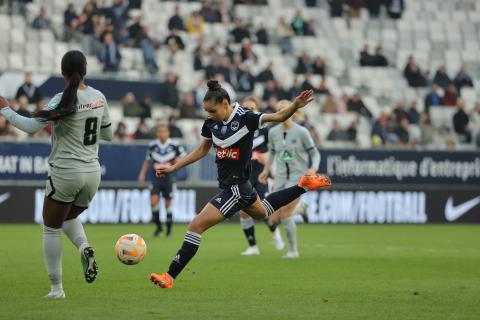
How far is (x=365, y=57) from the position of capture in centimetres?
3556

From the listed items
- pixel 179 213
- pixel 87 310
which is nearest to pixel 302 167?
pixel 87 310

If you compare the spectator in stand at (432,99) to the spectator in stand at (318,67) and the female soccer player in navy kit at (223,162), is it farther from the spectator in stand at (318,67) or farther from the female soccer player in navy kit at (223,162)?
the female soccer player in navy kit at (223,162)

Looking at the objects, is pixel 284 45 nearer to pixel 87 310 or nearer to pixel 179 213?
pixel 179 213

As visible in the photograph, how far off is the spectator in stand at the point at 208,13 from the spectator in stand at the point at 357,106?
17.2 ft

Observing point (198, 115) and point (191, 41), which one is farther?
point (191, 41)

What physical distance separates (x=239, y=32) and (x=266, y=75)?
232cm

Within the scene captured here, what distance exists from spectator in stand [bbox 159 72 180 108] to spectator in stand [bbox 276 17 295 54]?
22.2 ft

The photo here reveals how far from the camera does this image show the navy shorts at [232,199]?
11297mm

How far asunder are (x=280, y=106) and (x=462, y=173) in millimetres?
15268

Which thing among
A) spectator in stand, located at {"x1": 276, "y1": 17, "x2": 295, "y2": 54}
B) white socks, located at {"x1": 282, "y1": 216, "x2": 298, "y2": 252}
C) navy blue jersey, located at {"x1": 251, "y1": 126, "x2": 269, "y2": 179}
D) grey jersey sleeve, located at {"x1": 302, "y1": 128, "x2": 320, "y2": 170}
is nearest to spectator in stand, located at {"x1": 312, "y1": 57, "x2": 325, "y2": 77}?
spectator in stand, located at {"x1": 276, "y1": 17, "x2": 295, "y2": 54}

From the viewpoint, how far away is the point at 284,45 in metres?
34.8

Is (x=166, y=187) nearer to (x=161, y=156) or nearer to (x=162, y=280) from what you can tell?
(x=161, y=156)

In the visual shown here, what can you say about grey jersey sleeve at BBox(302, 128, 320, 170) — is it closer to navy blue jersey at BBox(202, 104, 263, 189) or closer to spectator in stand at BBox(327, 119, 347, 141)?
navy blue jersey at BBox(202, 104, 263, 189)

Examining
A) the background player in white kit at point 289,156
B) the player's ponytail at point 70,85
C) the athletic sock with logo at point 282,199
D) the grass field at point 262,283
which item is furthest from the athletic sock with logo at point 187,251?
the background player in white kit at point 289,156
